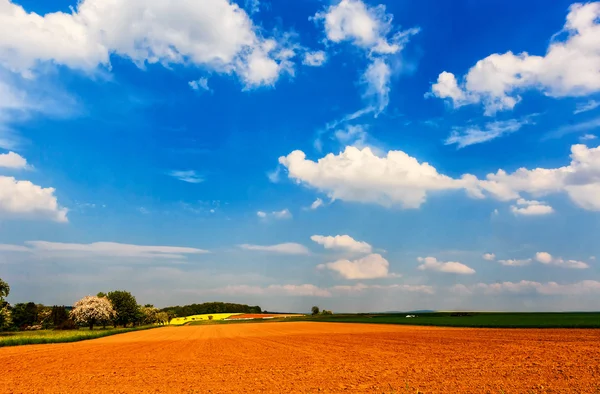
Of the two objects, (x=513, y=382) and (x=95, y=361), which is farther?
(x=95, y=361)

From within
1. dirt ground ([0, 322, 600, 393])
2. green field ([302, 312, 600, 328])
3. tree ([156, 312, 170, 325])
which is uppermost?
dirt ground ([0, 322, 600, 393])

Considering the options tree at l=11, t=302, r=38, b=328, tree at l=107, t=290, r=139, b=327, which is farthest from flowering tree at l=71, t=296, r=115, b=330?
tree at l=11, t=302, r=38, b=328

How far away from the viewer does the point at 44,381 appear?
24375 millimetres

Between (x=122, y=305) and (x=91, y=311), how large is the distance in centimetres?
2269

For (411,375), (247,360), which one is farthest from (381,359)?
(247,360)

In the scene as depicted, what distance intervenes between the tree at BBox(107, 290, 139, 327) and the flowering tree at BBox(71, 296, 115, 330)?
50.9ft

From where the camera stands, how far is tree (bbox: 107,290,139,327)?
421 ft

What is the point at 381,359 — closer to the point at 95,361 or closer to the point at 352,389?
the point at 352,389

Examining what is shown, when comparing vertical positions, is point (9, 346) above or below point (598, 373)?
below

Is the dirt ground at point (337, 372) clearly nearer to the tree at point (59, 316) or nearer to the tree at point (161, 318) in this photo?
the tree at point (59, 316)

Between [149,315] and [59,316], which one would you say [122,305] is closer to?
[59,316]

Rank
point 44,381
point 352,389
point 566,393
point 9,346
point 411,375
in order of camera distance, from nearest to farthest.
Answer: point 566,393 → point 352,389 → point 411,375 → point 44,381 → point 9,346

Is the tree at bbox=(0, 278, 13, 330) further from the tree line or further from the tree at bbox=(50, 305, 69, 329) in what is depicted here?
the tree at bbox=(50, 305, 69, 329)

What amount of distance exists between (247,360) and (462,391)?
1839 centimetres
